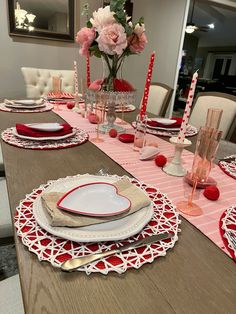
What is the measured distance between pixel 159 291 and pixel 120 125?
3.69ft

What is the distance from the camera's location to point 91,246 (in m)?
0.50

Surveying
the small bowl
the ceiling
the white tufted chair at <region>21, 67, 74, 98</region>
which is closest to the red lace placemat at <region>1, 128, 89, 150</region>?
the small bowl

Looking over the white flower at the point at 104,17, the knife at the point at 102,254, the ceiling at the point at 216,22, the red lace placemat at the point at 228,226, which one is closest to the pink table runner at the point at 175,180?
the red lace placemat at the point at 228,226

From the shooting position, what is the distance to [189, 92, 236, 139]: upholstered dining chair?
1.52m

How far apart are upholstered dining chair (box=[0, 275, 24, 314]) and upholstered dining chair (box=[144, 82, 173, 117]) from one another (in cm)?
165

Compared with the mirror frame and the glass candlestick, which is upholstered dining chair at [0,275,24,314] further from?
the mirror frame

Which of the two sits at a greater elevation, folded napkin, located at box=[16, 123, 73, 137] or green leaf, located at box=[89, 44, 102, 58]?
green leaf, located at box=[89, 44, 102, 58]

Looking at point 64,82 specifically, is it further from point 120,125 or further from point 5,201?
point 5,201

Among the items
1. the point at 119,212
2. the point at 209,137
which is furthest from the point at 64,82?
the point at 119,212

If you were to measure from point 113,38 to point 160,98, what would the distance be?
1101 millimetres

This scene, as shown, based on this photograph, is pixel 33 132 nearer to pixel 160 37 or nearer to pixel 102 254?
pixel 102 254

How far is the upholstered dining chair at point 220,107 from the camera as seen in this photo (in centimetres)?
152

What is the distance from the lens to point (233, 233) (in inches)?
22.5

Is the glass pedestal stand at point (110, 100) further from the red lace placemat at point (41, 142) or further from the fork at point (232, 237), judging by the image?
the fork at point (232, 237)
